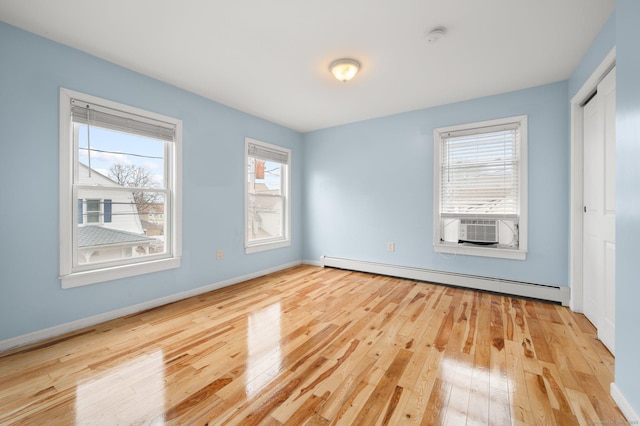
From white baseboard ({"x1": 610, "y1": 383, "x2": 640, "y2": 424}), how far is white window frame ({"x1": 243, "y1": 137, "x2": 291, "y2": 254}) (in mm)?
3765

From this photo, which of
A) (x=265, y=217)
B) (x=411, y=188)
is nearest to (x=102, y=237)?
(x=265, y=217)

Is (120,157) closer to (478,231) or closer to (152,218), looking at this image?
(152,218)

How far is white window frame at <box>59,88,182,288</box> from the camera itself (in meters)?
2.33

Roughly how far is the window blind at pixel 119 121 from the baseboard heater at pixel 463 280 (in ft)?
10.3

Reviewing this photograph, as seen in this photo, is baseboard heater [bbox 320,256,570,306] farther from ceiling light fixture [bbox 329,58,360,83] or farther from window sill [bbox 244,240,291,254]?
ceiling light fixture [bbox 329,58,360,83]

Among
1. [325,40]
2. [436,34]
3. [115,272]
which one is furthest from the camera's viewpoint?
[115,272]

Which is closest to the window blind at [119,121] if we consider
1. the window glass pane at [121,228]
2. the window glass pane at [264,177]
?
the window glass pane at [121,228]

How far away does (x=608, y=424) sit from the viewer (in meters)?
1.34

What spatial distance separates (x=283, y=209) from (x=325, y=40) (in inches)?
117

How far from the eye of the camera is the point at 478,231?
3.50m

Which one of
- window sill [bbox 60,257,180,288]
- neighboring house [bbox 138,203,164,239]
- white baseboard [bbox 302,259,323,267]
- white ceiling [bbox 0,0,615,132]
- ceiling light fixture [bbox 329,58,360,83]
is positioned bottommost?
white baseboard [bbox 302,259,323,267]

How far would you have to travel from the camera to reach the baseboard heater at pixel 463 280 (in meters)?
3.08

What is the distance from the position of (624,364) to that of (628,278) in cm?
47

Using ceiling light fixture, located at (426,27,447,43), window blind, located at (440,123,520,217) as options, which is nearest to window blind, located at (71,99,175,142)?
ceiling light fixture, located at (426,27,447,43)
